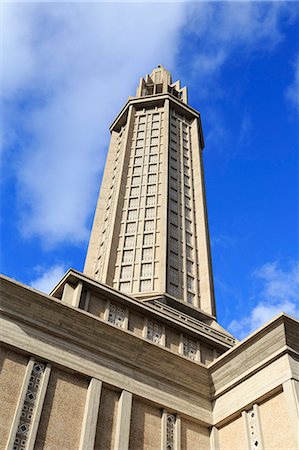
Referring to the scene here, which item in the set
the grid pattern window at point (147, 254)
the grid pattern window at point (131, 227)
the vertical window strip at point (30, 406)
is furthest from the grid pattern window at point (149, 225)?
the vertical window strip at point (30, 406)

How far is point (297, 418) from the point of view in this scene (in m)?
11.1

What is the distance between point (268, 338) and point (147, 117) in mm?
22132

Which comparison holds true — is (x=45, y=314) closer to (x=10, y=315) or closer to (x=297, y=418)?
(x=10, y=315)

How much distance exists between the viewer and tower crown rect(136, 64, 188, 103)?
36.0 metres

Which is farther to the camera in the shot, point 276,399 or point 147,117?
point 147,117

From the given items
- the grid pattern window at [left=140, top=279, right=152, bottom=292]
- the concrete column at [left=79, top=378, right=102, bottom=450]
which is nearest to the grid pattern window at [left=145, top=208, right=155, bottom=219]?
the grid pattern window at [left=140, top=279, right=152, bottom=292]

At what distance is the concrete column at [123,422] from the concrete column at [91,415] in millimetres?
609

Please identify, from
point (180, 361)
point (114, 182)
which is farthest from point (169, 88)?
point (180, 361)

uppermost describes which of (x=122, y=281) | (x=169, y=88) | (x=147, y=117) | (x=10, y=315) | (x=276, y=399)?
(x=169, y=88)

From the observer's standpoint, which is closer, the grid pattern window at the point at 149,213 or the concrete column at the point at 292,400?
the concrete column at the point at 292,400

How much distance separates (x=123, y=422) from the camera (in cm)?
1214

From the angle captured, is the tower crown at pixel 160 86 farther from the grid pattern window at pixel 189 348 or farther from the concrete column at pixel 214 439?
the concrete column at pixel 214 439

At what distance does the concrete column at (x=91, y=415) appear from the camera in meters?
11.3

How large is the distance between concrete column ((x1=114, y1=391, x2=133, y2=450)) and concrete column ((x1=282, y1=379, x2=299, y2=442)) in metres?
3.80
